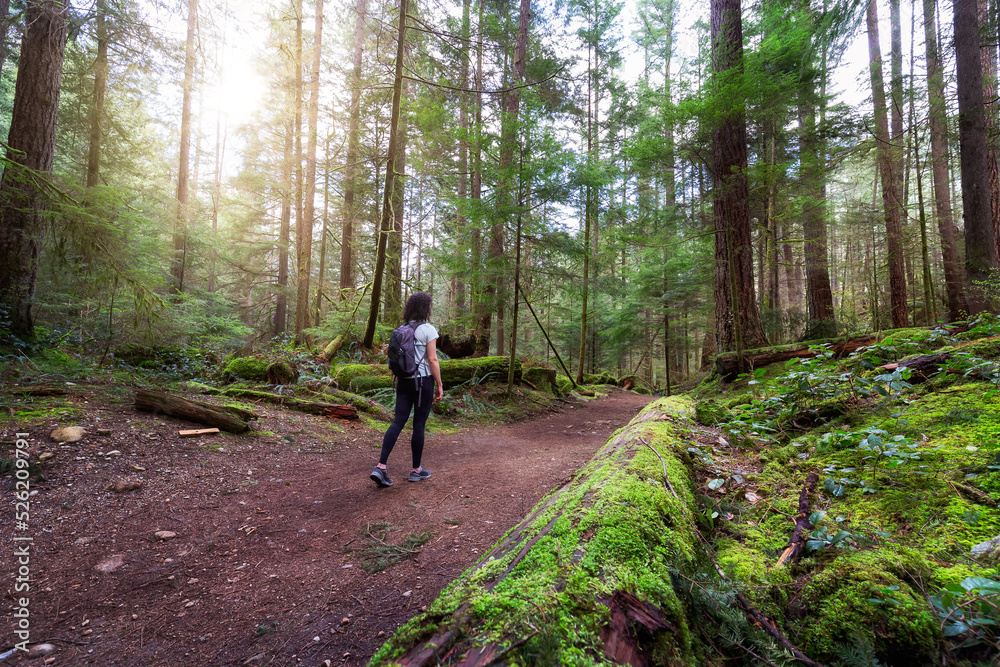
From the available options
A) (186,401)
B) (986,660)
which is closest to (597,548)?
(986,660)

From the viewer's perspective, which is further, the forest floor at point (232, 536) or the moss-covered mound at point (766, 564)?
the forest floor at point (232, 536)

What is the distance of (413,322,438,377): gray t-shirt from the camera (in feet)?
13.9

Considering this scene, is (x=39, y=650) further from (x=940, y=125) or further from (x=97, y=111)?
(x=940, y=125)

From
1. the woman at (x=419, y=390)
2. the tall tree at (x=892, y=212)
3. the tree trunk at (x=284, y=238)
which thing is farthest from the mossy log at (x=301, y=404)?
the tall tree at (x=892, y=212)

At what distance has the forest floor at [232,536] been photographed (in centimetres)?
204

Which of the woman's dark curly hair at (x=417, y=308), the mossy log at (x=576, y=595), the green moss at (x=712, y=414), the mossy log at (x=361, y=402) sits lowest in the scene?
the mossy log at (x=361, y=402)

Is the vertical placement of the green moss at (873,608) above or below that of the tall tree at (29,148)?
below

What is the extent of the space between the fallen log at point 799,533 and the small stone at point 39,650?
3.46 metres

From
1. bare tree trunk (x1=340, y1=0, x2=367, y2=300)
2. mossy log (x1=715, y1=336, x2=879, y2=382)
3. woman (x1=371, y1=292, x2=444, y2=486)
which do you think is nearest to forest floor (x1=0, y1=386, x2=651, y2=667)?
woman (x1=371, y1=292, x2=444, y2=486)

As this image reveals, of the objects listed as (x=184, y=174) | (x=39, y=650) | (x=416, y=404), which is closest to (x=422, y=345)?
(x=416, y=404)

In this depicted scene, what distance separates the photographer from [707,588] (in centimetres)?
145

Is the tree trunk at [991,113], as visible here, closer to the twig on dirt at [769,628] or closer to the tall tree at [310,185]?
the twig on dirt at [769,628]

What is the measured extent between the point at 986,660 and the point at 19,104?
35.8 ft

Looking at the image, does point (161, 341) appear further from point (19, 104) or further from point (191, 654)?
point (191, 654)
